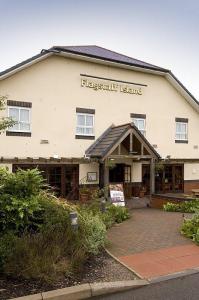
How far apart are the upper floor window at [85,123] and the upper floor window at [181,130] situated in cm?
671

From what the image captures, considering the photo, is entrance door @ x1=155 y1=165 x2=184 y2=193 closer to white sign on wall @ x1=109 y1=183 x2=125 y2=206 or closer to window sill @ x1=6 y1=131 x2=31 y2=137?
white sign on wall @ x1=109 y1=183 x2=125 y2=206

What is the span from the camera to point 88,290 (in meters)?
6.22

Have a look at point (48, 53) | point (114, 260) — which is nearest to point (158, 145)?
point (48, 53)

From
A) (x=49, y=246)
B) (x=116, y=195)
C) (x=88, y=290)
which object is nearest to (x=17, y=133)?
(x=116, y=195)

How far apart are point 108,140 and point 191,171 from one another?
8.38 meters

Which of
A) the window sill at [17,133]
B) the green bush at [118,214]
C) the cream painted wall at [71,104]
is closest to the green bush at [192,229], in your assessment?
the green bush at [118,214]

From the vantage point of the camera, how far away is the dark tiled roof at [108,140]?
18.1 meters

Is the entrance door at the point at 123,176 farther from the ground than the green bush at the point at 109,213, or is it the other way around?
the entrance door at the point at 123,176

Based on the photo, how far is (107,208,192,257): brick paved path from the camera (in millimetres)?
9227

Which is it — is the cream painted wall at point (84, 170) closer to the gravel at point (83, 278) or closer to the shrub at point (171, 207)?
the shrub at point (171, 207)

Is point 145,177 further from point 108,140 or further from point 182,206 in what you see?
point 182,206

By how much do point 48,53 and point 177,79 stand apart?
9099 mm

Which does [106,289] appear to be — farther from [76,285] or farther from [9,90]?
[9,90]

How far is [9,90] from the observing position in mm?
17281
